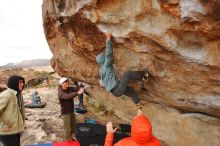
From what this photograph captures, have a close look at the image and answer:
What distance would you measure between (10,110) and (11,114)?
9 cm

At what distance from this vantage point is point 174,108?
26.9 feet

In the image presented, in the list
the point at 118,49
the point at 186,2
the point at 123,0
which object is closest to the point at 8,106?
the point at 118,49

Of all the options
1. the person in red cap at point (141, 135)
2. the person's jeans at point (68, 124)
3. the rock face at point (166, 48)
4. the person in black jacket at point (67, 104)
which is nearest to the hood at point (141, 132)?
the person in red cap at point (141, 135)

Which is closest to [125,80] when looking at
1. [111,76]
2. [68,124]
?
[111,76]

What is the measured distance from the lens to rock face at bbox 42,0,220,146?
5.25 metres

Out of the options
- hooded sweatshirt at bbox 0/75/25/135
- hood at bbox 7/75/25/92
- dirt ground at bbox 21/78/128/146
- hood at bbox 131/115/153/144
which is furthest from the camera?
dirt ground at bbox 21/78/128/146

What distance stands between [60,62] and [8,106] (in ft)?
16.2

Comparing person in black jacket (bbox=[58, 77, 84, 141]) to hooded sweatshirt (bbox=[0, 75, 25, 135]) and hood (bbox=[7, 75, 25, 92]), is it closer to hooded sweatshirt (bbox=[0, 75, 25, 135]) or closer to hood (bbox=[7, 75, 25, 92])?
hooded sweatshirt (bbox=[0, 75, 25, 135])

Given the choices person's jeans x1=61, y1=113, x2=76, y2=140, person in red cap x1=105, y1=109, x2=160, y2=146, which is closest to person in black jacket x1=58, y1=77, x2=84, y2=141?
person's jeans x1=61, y1=113, x2=76, y2=140

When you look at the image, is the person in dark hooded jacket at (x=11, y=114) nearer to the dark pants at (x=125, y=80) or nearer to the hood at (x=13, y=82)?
the hood at (x=13, y=82)

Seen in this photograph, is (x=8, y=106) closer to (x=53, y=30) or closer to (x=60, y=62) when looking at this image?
(x=53, y=30)

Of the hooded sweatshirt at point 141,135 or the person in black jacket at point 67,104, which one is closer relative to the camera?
the hooded sweatshirt at point 141,135

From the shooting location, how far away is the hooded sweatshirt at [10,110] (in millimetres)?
6350

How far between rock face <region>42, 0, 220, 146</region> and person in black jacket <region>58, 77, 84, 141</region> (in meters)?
1.05
